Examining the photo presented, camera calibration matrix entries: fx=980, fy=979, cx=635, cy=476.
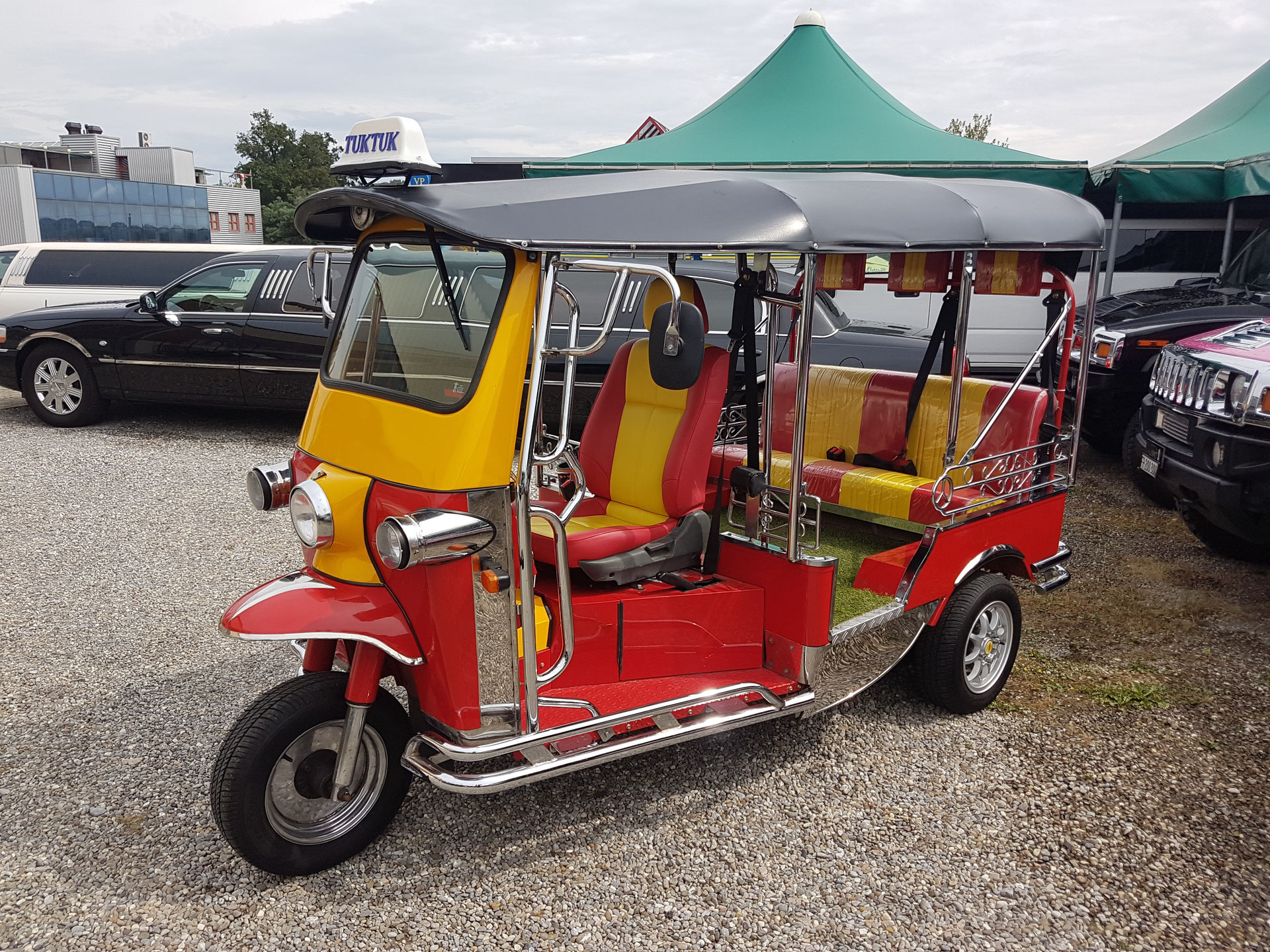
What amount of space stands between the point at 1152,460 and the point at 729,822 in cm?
380

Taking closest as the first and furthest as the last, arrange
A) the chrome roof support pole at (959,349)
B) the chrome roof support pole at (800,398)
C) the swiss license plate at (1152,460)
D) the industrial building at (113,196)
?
1. the chrome roof support pole at (800,398)
2. the chrome roof support pole at (959,349)
3. the swiss license plate at (1152,460)
4. the industrial building at (113,196)

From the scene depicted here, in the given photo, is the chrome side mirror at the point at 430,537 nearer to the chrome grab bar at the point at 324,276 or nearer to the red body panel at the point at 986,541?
the chrome grab bar at the point at 324,276

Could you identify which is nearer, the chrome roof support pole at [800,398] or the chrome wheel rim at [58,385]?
the chrome roof support pole at [800,398]

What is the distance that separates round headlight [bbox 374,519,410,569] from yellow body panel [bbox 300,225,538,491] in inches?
7.0

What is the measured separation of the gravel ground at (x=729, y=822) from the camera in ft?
9.45

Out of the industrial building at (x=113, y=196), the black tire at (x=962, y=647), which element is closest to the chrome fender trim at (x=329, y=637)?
the black tire at (x=962, y=647)

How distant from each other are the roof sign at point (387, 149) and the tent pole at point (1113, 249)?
9607 millimetres

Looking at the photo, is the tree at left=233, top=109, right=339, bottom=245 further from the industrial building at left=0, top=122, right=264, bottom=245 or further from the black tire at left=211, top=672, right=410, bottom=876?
the black tire at left=211, top=672, right=410, bottom=876

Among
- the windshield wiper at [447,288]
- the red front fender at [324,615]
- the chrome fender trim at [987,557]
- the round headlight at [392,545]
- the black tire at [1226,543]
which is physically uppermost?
the windshield wiper at [447,288]

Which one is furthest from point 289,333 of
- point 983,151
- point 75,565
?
point 983,151

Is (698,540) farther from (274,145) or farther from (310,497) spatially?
(274,145)

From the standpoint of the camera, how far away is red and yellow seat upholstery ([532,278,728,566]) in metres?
3.61

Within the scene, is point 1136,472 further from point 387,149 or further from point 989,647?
point 387,149

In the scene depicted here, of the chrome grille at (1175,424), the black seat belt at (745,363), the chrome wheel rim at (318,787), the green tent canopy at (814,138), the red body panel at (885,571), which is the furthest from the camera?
the green tent canopy at (814,138)
